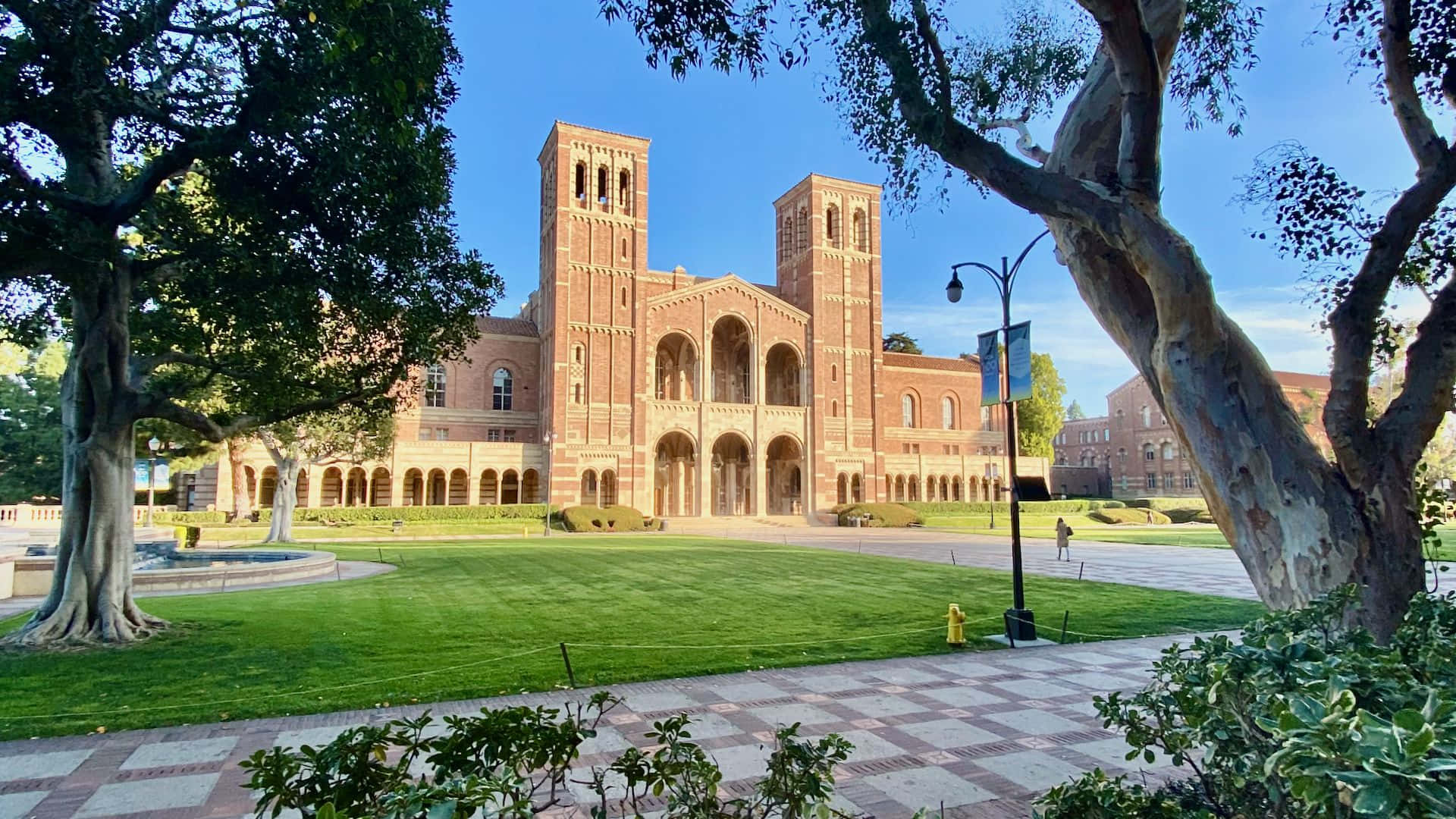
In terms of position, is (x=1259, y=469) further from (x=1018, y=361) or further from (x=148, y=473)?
(x=148, y=473)

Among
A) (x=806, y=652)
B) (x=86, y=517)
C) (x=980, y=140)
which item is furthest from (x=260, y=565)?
(x=980, y=140)

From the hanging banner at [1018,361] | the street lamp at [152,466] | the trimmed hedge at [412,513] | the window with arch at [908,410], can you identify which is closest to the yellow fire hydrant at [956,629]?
the hanging banner at [1018,361]

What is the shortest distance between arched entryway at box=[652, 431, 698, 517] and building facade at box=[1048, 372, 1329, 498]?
120 feet

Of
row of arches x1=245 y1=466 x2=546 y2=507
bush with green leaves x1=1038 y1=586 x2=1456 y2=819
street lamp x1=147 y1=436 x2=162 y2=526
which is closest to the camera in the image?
bush with green leaves x1=1038 y1=586 x2=1456 y2=819

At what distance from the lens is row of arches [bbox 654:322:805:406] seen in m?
53.3

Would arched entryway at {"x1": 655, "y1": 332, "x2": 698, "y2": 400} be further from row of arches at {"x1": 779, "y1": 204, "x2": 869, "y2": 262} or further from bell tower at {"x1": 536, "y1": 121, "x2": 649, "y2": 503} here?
row of arches at {"x1": 779, "y1": 204, "x2": 869, "y2": 262}

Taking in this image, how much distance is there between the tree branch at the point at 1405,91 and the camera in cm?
500

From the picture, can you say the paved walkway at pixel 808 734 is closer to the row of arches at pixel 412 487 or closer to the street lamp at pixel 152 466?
the street lamp at pixel 152 466

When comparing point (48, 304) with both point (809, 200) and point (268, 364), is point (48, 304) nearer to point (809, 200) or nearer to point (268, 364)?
point (268, 364)

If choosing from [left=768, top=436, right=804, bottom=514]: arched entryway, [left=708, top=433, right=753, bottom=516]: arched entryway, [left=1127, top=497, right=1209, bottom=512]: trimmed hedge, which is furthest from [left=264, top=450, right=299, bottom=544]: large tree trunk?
[left=1127, top=497, right=1209, bottom=512]: trimmed hedge

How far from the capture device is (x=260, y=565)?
1658 centimetres

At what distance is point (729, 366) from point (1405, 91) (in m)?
51.1

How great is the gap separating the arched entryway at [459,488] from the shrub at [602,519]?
7.45 metres

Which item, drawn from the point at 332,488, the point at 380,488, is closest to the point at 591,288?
the point at 380,488
